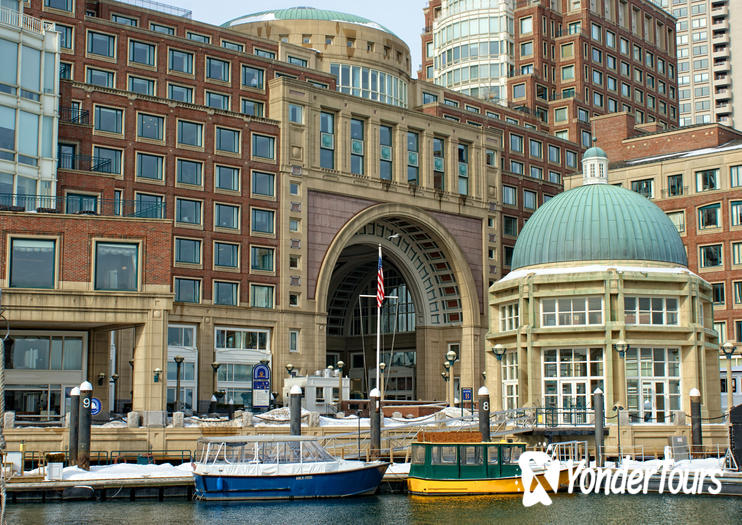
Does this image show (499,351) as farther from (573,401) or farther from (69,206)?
(69,206)

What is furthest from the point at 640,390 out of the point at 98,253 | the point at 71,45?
the point at 71,45

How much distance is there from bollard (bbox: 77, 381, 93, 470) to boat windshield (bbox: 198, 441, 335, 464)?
5.86 m

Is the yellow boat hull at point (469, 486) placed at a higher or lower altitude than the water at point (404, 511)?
higher

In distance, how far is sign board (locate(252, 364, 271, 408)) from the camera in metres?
83.4

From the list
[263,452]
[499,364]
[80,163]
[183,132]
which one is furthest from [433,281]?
[263,452]

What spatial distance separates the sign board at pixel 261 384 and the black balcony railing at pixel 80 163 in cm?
1919

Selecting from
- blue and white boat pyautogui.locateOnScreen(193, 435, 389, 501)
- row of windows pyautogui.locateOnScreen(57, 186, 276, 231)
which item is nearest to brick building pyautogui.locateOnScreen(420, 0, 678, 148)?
row of windows pyautogui.locateOnScreen(57, 186, 276, 231)

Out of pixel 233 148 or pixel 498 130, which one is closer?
pixel 233 148

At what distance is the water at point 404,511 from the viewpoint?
45.7 metres

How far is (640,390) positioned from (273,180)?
37814 mm

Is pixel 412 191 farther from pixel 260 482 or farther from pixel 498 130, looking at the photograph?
pixel 260 482

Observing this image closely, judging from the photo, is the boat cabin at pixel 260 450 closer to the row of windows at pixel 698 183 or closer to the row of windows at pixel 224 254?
the row of windows at pixel 224 254

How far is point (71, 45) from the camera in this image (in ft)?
297

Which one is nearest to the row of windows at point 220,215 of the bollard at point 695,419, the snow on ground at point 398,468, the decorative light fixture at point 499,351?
the decorative light fixture at point 499,351
